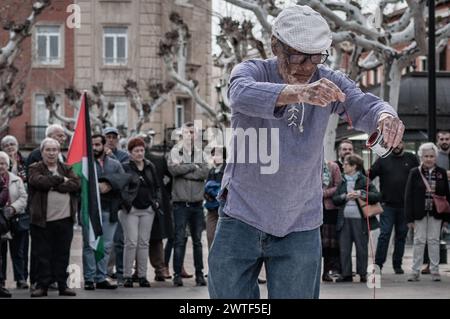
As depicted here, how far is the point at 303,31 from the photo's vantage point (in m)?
4.61

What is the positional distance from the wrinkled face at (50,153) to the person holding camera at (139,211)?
1.39 m

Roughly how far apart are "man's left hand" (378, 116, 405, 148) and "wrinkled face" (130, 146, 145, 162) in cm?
1002

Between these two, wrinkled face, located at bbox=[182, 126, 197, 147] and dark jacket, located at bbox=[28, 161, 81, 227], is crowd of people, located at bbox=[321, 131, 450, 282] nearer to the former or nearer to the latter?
wrinkled face, located at bbox=[182, 126, 197, 147]

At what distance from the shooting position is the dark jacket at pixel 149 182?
46.1 ft

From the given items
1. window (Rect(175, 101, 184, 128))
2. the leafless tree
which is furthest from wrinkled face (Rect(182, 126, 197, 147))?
window (Rect(175, 101, 184, 128))

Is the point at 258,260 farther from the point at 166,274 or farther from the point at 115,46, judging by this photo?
the point at 115,46

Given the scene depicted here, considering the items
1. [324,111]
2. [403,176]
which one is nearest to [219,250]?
[324,111]

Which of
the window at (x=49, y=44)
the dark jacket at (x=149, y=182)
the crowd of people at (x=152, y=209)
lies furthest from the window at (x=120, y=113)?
the dark jacket at (x=149, y=182)

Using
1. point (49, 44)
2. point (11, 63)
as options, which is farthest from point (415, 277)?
point (49, 44)

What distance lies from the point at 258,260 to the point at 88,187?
8825 mm

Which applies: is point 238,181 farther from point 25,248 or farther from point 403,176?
point 403,176
